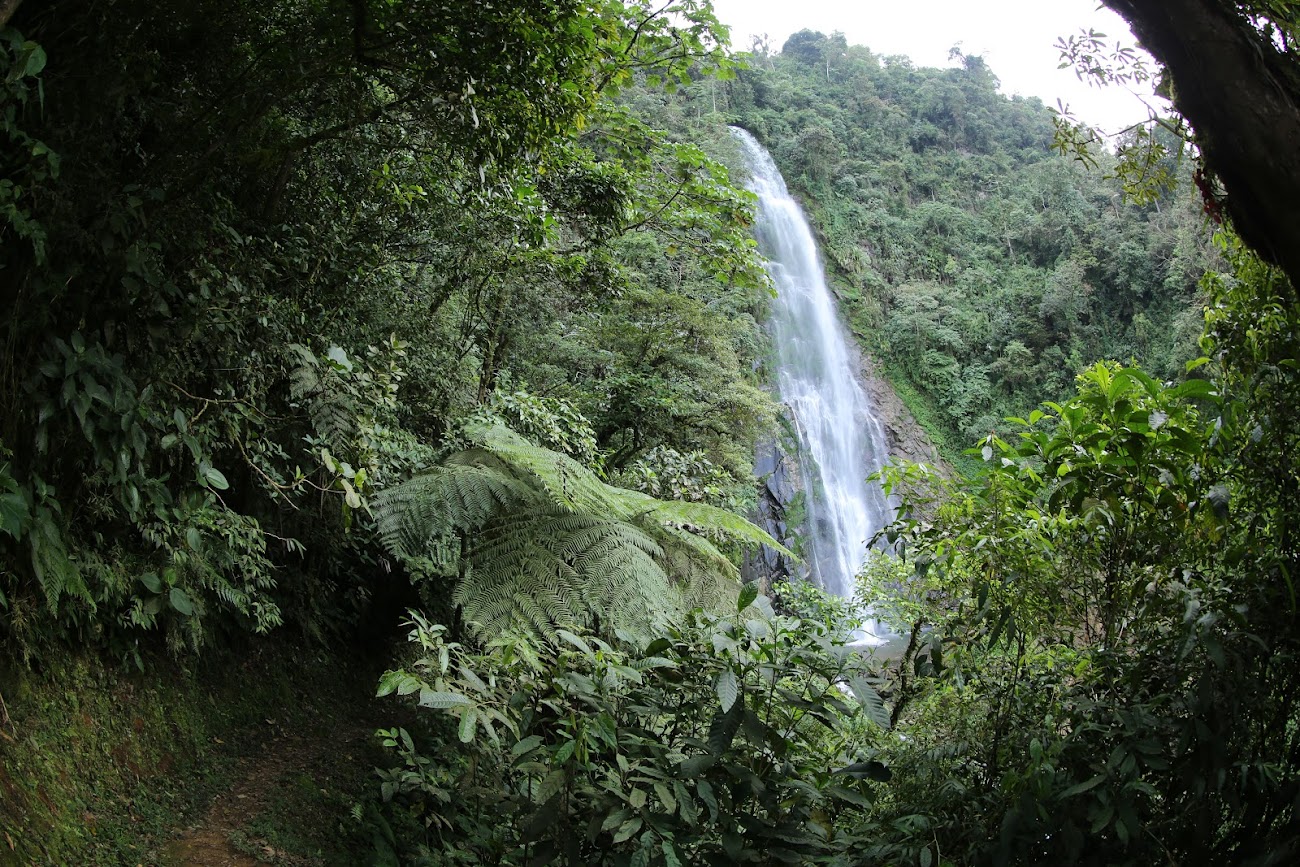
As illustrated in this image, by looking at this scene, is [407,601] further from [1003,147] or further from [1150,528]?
[1003,147]

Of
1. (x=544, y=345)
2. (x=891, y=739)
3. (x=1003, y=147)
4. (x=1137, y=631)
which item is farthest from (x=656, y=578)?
(x=1003, y=147)

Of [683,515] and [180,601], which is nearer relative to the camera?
[180,601]

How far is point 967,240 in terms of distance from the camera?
3169cm

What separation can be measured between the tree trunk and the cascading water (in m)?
14.3

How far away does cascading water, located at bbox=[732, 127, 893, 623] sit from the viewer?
1752 cm

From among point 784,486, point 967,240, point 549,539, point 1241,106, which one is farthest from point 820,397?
point 1241,106

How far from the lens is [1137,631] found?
1790 mm

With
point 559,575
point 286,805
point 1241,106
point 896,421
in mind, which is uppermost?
point 1241,106

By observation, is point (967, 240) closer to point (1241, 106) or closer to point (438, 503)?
point (438, 503)

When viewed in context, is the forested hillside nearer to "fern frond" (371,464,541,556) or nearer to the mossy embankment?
"fern frond" (371,464,541,556)

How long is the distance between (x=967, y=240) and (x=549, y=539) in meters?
31.9

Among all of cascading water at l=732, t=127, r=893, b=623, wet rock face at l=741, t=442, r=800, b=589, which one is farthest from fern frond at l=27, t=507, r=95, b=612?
cascading water at l=732, t=127, r=893, b=623

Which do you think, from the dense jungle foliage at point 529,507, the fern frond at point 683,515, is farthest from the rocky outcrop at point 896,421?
the fern frond at point 683,515

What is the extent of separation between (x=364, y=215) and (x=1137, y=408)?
4329 millimetres
